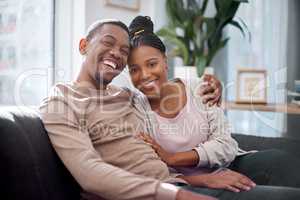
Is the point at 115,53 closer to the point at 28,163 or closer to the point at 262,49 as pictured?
the point at 28,163

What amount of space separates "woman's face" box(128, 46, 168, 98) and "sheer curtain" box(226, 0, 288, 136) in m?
1.23

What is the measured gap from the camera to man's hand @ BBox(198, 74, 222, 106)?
1.23m

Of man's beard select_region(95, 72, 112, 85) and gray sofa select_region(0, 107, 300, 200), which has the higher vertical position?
man's beard select_region(95, 72, 112, 85)

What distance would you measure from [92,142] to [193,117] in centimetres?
32

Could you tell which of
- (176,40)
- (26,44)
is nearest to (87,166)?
(26,44)

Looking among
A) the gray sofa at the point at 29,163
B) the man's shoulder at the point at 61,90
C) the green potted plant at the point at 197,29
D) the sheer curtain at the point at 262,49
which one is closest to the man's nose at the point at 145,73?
the man's shoulder at the point at 61,90

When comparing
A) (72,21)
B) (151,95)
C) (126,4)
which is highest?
(126,4)

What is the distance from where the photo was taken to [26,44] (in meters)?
1.84

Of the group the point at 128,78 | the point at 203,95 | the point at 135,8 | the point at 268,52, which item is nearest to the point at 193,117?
the point at 203,95

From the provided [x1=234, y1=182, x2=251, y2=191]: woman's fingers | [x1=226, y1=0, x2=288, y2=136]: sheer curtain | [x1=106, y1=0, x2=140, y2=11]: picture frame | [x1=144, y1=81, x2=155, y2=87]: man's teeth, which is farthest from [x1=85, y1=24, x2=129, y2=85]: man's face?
[x1=226, y1=0, x2=288, y2=136]: sheer curtain

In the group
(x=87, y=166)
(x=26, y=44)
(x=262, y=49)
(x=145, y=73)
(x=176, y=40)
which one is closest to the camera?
(x=87, y=166)

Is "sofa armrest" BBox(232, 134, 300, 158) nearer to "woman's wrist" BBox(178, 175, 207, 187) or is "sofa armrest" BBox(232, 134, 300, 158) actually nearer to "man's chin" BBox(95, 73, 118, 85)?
"woman's wrist" BBox(178, 175, 207, 187)

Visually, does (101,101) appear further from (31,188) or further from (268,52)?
(268,52)

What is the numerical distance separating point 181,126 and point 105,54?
292 mm
